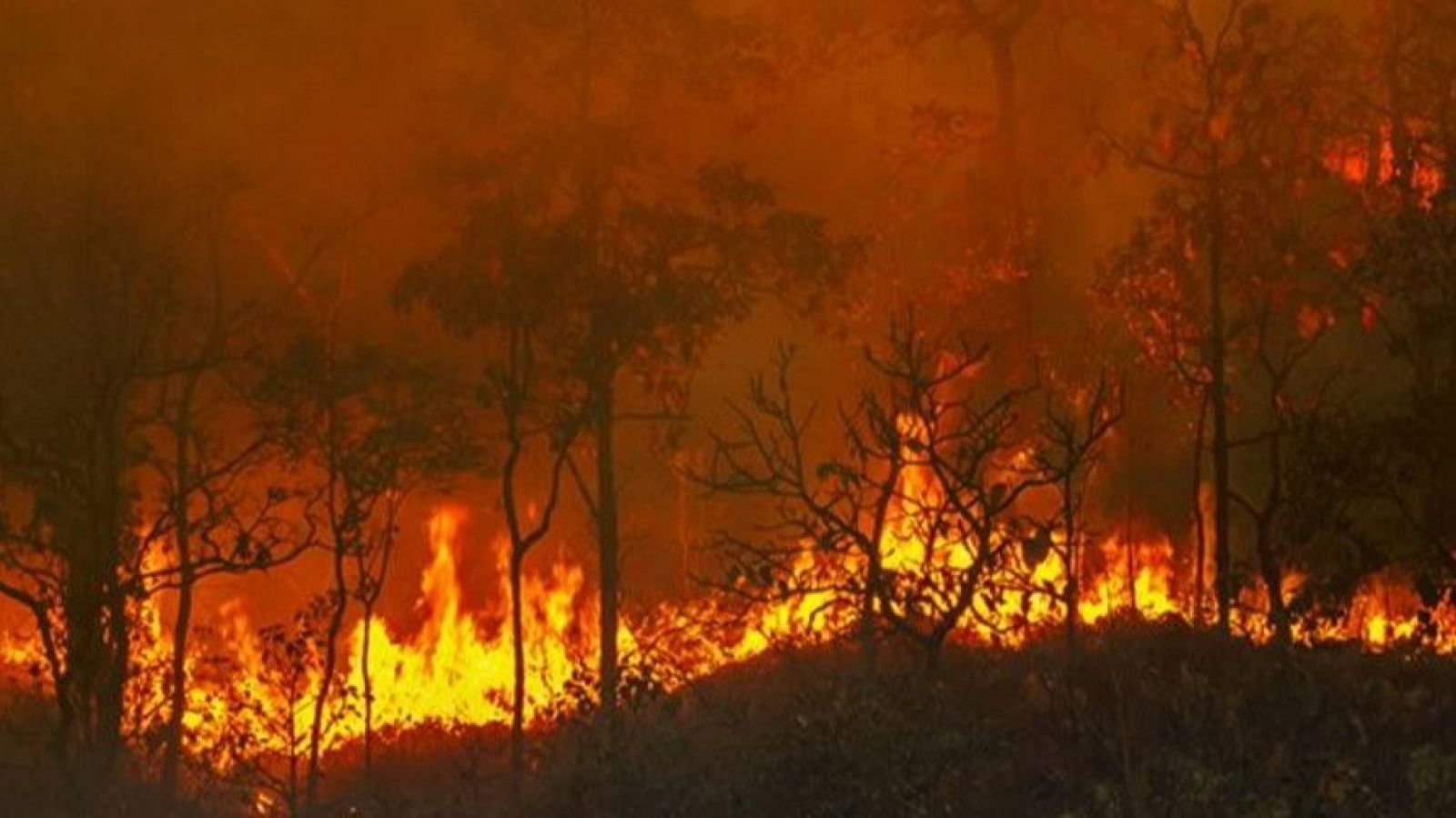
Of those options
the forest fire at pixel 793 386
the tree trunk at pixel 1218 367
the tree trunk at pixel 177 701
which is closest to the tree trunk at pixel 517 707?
the forest fire at pixel 793 386

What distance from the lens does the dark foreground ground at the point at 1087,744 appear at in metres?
15.2

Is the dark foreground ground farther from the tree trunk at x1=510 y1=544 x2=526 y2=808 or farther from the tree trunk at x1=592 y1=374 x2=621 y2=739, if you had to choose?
the tree trunk at x1=592 y1=374 x2=621 y2=739

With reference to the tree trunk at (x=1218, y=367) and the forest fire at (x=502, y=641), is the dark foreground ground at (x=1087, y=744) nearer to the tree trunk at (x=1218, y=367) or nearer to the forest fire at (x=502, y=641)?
the forest fire at (x=502, y=641)

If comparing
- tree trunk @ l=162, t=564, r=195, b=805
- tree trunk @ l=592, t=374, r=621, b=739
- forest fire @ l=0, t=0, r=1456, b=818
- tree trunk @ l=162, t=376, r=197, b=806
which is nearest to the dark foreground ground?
forest fire @ l=0, t=0, r=1456, b=818

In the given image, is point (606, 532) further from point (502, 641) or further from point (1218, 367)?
point (502, 641)

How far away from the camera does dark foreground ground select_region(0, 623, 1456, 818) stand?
15211mm

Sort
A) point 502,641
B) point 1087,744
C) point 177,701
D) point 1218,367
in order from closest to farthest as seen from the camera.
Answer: point 1087,744 → point 1218,367 → point 177,701 → point 502,641

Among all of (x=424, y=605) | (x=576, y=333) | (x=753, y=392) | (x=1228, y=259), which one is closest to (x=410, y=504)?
(x=424, y=605)

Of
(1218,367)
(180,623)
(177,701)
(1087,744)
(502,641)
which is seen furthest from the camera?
(502,641)

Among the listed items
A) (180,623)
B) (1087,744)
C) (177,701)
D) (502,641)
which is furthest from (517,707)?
(502,641)

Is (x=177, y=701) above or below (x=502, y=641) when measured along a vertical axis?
below

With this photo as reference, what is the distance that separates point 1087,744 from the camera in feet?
57.0

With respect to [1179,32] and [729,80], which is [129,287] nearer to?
[729,80]

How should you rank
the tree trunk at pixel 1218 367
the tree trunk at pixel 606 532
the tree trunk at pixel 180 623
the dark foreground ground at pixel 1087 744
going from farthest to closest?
the tree trunk at pixel 180 623 < the tree trunk at pixel 606 532 < the tree trunk at pixel 1218 367 < the dark foreground ground at pixel 1087 744
